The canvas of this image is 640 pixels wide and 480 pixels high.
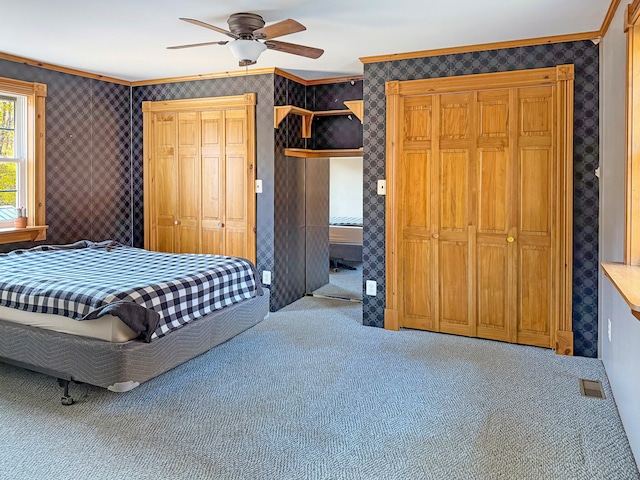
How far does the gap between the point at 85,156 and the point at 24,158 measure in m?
0.60

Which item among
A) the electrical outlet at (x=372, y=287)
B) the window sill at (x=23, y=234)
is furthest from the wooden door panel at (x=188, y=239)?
the electrical outlet at (x=372, y=287)

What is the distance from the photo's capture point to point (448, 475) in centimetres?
222

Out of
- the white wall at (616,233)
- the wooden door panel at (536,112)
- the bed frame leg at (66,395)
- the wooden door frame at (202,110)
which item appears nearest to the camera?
the white wall at (616,233)

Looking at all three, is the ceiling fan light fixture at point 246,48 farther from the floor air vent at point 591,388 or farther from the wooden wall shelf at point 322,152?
the floor air vent at point 591,388

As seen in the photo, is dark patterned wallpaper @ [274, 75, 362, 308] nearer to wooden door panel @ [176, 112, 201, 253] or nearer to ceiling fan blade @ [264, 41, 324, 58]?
wooden door panel @ [176, 112, 201, 253]

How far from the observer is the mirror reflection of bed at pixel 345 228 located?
5297 millimetres

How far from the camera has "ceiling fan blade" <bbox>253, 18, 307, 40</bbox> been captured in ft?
9.77

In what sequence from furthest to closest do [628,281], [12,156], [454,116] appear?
1. [12,156]
2. [454,116]
3. [628,281]

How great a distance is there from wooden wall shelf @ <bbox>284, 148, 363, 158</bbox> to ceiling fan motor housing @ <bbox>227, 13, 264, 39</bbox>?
6.34ft

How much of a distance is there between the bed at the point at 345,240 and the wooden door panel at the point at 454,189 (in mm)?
1168

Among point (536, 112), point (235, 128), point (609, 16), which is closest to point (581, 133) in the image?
point (536, 112)

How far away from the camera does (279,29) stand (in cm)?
306

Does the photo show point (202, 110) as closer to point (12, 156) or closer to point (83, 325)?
point (12, 156)

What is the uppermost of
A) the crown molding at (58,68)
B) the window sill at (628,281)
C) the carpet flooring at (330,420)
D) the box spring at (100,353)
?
the crown molding at (58,68)
